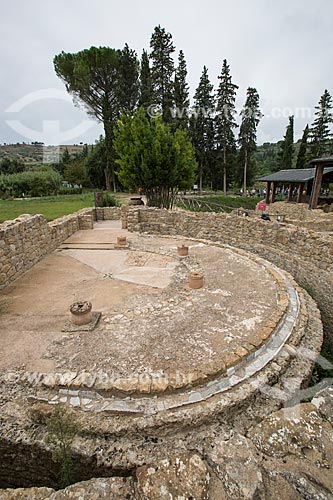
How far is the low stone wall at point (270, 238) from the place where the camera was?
643 cm

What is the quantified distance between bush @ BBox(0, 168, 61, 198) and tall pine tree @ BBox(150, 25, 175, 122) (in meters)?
15.9

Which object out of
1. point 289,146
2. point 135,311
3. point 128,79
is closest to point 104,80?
point 128,79

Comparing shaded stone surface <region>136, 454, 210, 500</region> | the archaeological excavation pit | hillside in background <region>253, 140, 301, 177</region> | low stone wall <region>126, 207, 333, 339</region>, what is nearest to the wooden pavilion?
low stone wall <region>126, 207, 333, 339</region>

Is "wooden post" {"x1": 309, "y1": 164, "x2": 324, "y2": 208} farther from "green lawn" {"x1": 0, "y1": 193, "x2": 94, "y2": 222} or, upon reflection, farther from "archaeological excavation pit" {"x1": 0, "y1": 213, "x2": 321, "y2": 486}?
"green lawn" {"x1": 0, "y1": 193, "x2": 94, "y2": 222}

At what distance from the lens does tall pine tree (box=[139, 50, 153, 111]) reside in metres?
23.7

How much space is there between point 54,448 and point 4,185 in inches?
1243

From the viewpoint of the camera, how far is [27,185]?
28562 mm

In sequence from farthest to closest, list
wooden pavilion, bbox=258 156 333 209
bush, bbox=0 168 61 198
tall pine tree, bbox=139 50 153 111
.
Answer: bush, bbox=0 168 61 198 → tall pine tree, bbox=139 50 153 111 → wooden pavilion, bbox=258 156 333 209

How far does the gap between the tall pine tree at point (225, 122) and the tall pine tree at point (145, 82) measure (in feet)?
23.2

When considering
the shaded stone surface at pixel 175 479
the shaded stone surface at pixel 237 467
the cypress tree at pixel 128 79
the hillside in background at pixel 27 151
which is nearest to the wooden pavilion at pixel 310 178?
the cypress tree at pixel 128 79

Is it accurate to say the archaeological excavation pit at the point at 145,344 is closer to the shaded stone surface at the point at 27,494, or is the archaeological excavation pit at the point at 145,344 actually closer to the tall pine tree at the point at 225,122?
the shaded stone surface at the point at 27,494

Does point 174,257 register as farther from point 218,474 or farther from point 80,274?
point 218,474

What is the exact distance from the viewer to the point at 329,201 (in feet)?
58.3

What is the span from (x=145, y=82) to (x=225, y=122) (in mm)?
9331
